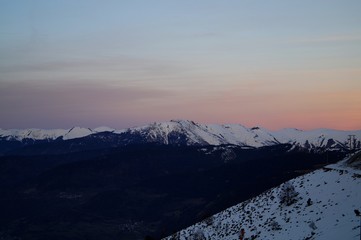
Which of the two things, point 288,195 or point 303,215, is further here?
point 288,195

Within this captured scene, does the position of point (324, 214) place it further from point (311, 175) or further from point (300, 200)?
point (311, 175)

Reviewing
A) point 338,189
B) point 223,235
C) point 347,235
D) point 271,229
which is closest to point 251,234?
point 271,229

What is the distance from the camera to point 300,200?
169ft

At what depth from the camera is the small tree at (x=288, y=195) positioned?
53028 mm

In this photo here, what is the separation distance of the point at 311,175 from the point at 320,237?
2649cm

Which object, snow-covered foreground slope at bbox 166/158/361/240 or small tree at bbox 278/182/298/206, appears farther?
small tree at bbox 278/182/298/206

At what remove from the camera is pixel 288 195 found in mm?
54906

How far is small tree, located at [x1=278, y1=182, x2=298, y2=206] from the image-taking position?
53.0 meters

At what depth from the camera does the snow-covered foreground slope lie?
38219mm

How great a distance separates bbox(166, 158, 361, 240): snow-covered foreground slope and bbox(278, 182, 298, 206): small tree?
0.38m

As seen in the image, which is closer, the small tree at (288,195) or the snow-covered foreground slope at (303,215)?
the snow-covered foreground slope at (303,215)

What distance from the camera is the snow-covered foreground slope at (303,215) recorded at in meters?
38.2

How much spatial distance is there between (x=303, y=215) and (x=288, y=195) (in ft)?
A: 30.7

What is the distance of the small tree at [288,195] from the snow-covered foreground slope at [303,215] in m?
0.38
